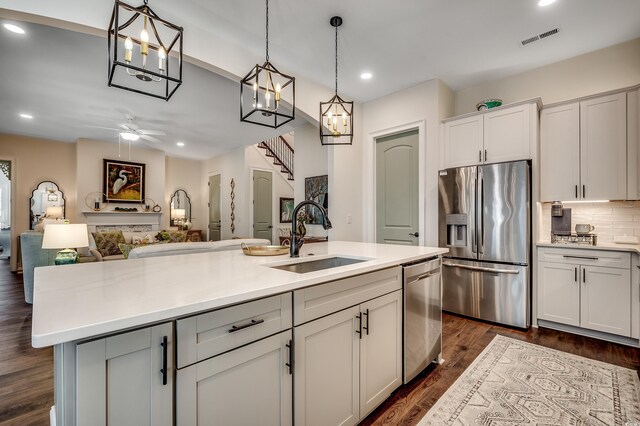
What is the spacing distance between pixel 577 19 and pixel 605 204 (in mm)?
1884

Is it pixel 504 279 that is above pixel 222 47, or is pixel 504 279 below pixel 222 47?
below

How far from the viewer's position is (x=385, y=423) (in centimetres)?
175

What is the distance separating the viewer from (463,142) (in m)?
3.64

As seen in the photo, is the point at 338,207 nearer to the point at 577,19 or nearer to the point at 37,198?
the point at 577,19

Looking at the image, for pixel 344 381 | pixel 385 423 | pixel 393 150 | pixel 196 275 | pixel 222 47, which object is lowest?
pixel 385 423

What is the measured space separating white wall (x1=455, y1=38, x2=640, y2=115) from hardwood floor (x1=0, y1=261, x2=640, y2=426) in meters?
2.64

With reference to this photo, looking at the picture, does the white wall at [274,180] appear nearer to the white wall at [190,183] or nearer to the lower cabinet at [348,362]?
the white wall at [190,183]

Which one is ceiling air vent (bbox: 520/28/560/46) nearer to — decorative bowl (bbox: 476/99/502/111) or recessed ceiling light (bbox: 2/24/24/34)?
decorative bowl (bbox: 476/99/502/111)

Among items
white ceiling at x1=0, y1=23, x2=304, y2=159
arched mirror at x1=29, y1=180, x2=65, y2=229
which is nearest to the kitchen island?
white ceiling at x1=0, y1=23, x2=304, y2=159

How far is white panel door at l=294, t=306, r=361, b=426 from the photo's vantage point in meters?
1.36

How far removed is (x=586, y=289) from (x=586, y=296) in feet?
0.23

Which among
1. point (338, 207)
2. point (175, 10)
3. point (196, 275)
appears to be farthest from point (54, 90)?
point (196, 275)

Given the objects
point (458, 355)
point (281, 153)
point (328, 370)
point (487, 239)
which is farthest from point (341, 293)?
point (281, 153)

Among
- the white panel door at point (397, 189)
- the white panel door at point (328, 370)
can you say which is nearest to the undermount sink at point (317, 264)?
the white panel door at point (328, 370)
